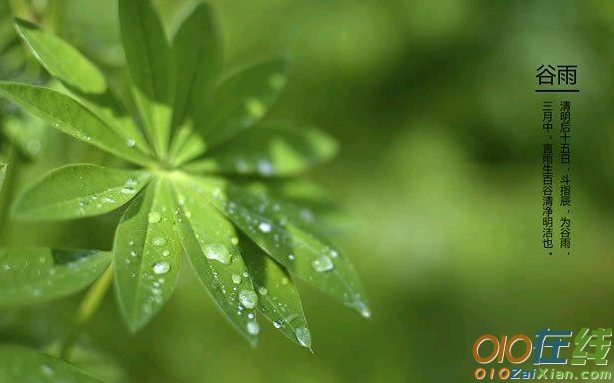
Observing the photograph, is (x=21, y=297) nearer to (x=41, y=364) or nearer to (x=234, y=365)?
(x=41, y=364)

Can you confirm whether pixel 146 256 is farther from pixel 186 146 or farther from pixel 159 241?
pixel 186 146

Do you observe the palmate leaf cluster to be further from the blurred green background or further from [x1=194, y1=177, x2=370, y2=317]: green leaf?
the blurred green background

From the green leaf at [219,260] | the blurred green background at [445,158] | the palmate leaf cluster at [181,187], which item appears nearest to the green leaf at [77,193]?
the palmate leaf cluster at [181,187]

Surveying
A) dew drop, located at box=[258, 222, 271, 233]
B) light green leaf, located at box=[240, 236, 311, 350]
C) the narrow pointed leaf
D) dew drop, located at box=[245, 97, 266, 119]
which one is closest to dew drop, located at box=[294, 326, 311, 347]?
light green leaf, located at box=[240, 236, 311, 350]

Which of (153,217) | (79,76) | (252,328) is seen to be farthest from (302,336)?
(79,76)

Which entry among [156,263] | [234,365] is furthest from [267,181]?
[234,365]

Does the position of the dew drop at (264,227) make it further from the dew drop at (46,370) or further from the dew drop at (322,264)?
the dew drop at (46,370)
